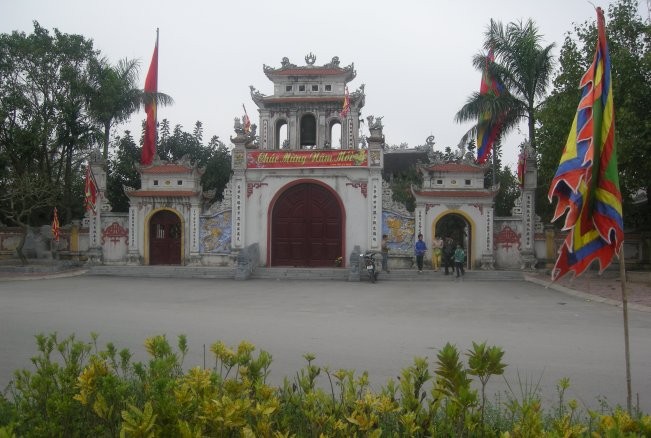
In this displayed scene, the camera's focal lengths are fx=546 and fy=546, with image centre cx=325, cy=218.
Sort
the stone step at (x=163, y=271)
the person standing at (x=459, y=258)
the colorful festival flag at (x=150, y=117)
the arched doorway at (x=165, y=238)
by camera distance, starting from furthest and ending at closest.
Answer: the colorful festival flag at (x=150, y=117) < the arched doorway at (x=165, y=238) < the stone step at (x=163, y=271) < the person standing at (x=459, y=258)

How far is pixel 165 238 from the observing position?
2369 centimetres

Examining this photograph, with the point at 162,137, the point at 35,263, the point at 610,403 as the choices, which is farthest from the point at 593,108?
the point at 162,137

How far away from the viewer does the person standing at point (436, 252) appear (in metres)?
21.4

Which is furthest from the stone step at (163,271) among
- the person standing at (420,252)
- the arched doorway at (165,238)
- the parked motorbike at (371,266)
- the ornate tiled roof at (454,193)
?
the ornate tiled roof at (454,193)

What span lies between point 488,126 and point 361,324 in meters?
Answer: 16.1

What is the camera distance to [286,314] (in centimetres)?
1116

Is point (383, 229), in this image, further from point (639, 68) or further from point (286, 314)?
point (286, 314)

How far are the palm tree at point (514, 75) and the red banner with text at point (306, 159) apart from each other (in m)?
4.85

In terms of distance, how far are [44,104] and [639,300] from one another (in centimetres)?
2446

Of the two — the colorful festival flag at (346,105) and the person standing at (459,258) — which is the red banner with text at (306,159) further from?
the person standing at (459,258)

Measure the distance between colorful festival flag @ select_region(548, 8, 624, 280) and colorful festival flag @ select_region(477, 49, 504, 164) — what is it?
61.6 ft

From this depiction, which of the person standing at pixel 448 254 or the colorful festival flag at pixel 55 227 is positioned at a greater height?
the colorful festival flag at pixel 55 227

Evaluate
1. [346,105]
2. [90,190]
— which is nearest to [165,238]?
[90,190]

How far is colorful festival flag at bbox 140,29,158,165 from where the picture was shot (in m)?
25.9
